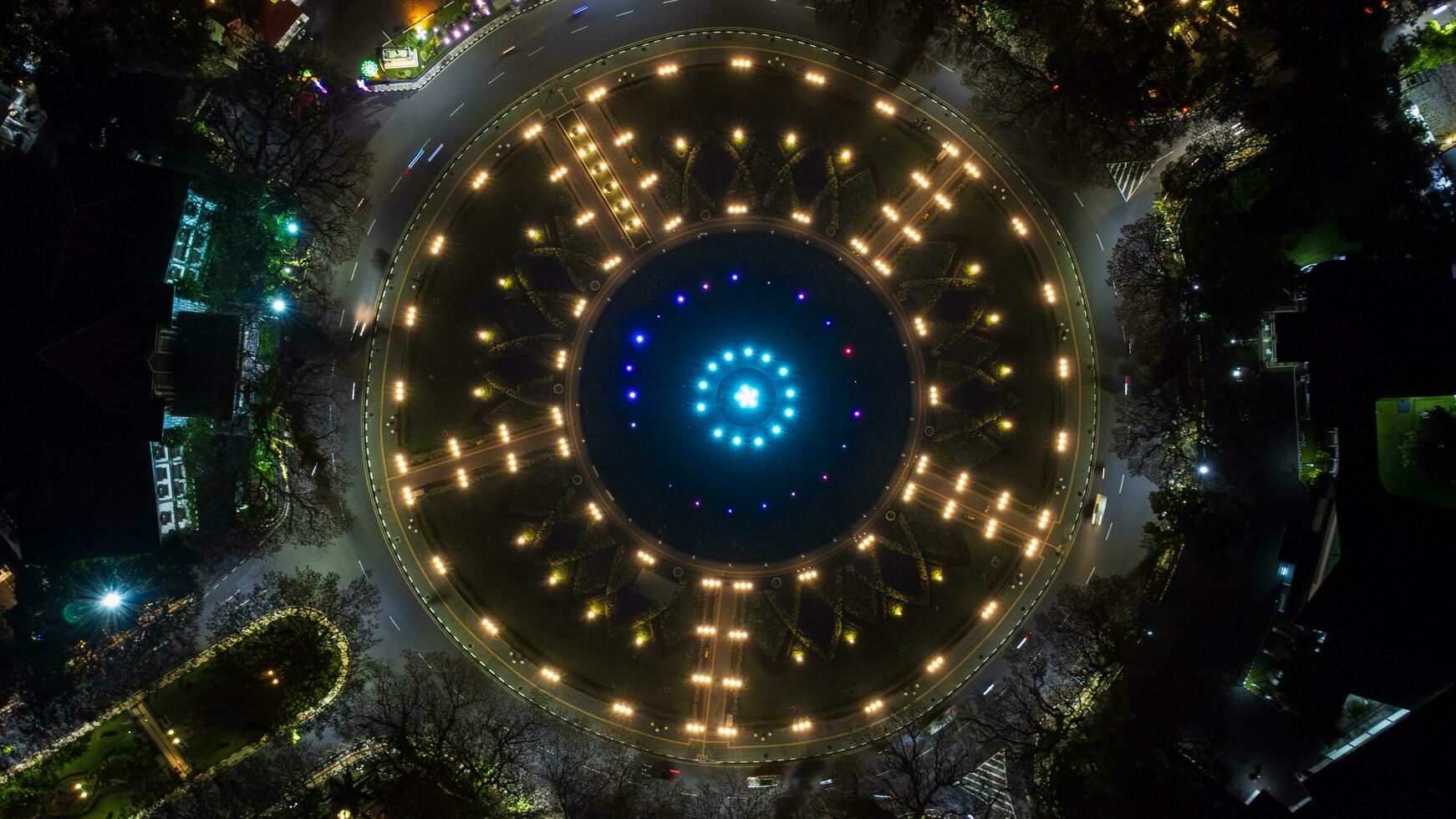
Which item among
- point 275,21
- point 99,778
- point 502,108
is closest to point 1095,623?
point 502,108

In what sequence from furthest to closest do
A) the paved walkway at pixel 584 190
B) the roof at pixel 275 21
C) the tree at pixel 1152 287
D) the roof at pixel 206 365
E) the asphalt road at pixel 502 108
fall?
the paved walkway at pixel 584 190 → the asphalt road at pixel 502 108 → the roof at pixel 275 21 → the tree at pixel 1152 287 → the roof at pixel 206 365

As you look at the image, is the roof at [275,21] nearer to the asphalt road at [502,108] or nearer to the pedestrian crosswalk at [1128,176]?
the asphalt road at [502,108]

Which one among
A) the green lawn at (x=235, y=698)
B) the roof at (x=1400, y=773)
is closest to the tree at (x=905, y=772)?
→ the roof at (x=1400, y=773)

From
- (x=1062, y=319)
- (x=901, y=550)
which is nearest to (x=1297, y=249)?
(x=1062, y=319)

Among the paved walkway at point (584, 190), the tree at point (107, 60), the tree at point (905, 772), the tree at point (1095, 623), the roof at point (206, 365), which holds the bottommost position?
the tree at point (905, 772)

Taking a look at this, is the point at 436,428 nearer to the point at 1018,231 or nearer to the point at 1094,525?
the point at 1018,231

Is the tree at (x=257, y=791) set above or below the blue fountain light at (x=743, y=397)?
below
